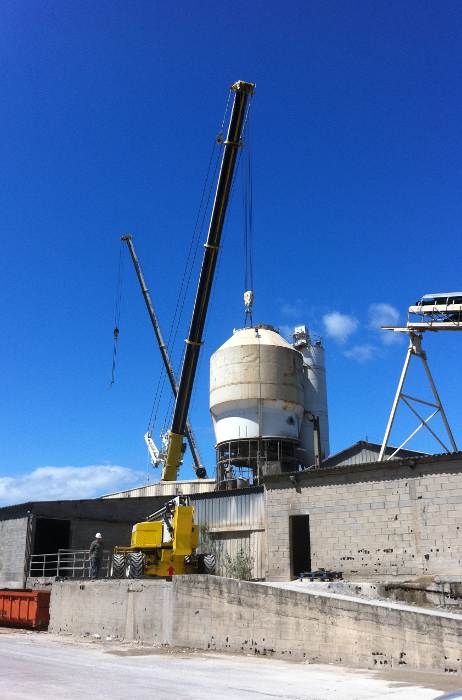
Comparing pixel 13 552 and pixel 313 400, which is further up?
pixel 313 400

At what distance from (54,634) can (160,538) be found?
18.7 ft

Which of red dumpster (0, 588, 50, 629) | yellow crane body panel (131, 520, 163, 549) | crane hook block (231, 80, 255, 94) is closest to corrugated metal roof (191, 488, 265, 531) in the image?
yellow crane body panel (131, 520, 163, 549)

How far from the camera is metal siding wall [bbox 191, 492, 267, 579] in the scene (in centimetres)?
2641

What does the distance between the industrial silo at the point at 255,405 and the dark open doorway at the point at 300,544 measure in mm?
6787

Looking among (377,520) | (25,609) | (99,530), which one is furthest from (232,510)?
(99,530)

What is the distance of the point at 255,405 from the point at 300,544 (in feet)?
29.9

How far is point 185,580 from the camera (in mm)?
18859

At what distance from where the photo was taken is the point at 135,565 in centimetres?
2273

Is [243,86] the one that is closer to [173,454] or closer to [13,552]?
[173,454]

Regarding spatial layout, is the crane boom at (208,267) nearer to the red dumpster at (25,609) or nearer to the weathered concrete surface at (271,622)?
the red dumpster at (25,609)

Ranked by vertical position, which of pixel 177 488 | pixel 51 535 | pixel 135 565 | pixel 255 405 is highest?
pixel 255 405

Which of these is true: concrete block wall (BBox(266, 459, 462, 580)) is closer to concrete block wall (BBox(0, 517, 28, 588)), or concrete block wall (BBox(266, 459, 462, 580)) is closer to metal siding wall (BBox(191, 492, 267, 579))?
metal siding wall (BBox(191, 492, 267, 579))

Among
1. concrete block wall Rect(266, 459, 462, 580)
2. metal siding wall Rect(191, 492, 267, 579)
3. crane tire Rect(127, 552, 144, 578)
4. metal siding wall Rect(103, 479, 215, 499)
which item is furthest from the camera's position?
metal siding wall Rect(103, 479, 215, 499)

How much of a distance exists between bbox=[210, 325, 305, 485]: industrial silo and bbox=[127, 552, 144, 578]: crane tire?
10.9m
